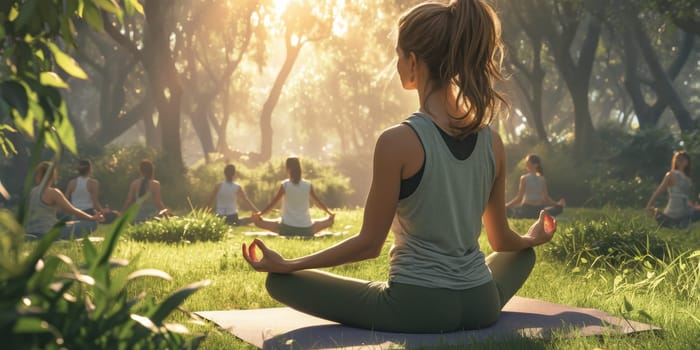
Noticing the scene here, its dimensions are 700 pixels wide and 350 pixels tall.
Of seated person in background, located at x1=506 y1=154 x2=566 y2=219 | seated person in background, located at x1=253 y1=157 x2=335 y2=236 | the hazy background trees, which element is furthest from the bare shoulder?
seated person in background, located at x1=506 y1=154 x2=566 y2=219

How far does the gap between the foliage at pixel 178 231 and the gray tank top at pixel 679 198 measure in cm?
741

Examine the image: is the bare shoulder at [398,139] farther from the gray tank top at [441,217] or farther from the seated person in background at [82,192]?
the seated person in background at [82,192]

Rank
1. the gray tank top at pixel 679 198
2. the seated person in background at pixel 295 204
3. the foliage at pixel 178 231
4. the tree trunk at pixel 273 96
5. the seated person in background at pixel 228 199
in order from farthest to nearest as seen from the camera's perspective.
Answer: the tree trunk at pixel 273 96 < the seated person in background at pixel 228 199 < the gray tank top at pixel 679 198 < the seated person in background at pixel 295 204 < the foliage at pixel 178 231

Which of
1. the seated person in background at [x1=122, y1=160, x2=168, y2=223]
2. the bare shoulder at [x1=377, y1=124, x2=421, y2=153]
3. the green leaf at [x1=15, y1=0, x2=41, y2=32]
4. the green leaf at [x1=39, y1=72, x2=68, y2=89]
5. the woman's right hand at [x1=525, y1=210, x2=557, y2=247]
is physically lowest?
the woman's right hand at [x1=525, y1=210, x2=557, y2=247]

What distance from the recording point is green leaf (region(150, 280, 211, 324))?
244cm

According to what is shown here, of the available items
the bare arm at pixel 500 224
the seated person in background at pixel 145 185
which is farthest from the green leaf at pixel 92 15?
the seated person in background at pixel 145 185

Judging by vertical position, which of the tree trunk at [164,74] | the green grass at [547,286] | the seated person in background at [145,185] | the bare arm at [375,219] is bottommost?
the green grass at [547,286]

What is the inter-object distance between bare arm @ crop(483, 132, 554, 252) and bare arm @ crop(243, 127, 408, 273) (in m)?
0.62

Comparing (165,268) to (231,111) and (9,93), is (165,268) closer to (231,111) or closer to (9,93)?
(9,93)

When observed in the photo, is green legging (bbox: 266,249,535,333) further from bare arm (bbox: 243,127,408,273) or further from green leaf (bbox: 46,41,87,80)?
green leaf (bbox: 46,41,87,80)

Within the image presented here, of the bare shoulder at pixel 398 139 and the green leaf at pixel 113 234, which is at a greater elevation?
the bare shoulder at pixel 398 139

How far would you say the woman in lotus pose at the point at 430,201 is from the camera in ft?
12.5

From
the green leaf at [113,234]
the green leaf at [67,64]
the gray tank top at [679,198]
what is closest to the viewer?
the green leaf at [67,64]

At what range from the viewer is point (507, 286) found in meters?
4.66
